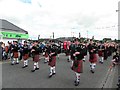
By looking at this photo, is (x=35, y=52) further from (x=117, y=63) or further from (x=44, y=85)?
(x=117, y=63)

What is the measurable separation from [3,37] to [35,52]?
14.9 meters

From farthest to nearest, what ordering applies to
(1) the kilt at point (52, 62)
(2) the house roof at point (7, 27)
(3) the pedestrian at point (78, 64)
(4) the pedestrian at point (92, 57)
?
(2) the house roof at point (7, 27) < (4) the pedestrian at point (92, 57) < (1) the kilt at point (52, 62) < (3) the pedestrian at point (78, 64)

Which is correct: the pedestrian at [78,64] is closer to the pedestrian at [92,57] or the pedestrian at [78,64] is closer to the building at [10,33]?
the pedestrian at [92,57]

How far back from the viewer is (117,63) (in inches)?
601

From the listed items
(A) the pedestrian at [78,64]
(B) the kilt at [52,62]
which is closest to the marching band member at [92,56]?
(B) the kilt at [52,62]

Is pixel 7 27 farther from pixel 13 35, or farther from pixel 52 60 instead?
pixel 52 60

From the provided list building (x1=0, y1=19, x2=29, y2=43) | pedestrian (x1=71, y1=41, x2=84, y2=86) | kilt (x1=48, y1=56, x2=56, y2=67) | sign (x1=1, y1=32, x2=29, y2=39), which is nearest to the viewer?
pedestrian (x1=71, y1=41, x2=84, y2=86)

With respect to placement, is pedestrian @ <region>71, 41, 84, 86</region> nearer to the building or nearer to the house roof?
the building

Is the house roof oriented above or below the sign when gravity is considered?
above

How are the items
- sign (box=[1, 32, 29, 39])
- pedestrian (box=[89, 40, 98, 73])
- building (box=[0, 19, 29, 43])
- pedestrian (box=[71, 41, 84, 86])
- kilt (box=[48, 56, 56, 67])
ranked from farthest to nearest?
sign (box=[1, 32, 29, 39]), building (box=[0, 19, 29, 43]), pedestrian (box=[89, 40, 98, 73]), kilt (box=[48, 56, 56, 67]), pedestrian (box=[71, 41, 84, 86])

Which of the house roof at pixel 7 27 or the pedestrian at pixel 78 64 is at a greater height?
the house roof at pixel 7 27

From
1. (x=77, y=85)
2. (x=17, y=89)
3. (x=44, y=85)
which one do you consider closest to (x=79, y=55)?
(x=77, y=85)

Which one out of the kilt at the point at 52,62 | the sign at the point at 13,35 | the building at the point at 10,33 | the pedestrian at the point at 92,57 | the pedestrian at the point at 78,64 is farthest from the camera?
the sign at the point at 13,35

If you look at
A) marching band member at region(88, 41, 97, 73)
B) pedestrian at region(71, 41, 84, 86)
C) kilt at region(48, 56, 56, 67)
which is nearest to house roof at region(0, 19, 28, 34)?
marching band member at region(88, 41, 97, 73)
